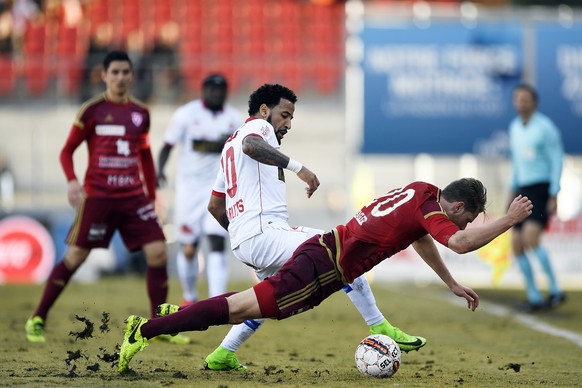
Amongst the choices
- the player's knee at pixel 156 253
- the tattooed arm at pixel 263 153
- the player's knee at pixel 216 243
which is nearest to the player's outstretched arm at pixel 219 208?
the tattooed arm at pixel 263 153

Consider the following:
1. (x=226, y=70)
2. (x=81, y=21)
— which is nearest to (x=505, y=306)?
(x=226, y=70)

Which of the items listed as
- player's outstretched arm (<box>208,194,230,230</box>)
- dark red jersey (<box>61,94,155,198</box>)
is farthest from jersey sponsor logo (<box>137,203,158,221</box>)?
player's outstretched arm (<box>208,194,230,230</box>)

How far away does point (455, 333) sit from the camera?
971 cm

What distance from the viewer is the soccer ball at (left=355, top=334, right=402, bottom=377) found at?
640 centimetres

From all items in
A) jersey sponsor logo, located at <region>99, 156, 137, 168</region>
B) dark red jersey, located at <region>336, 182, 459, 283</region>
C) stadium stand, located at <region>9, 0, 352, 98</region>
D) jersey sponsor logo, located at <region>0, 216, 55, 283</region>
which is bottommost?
jersey sponsor logo, located at <region>0, 216, 55, 283</region>

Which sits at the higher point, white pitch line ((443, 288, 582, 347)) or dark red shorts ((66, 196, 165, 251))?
dark red shorts ((66, 196, 165, 251))

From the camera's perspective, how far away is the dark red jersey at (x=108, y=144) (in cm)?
859

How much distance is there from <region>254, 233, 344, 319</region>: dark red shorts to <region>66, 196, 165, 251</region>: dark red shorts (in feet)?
8.76

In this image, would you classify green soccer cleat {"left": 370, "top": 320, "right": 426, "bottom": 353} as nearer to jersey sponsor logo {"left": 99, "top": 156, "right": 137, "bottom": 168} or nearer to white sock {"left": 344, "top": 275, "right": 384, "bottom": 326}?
white sock {"left": 344, "top": 275, "right": 384, "bottom": 326}

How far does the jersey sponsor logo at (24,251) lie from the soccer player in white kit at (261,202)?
10.9 metres

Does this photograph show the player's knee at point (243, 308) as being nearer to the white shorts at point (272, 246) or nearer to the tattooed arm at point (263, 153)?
the white shorts at point (272, 246)

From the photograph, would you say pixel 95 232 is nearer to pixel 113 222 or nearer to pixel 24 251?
pixel 113 222

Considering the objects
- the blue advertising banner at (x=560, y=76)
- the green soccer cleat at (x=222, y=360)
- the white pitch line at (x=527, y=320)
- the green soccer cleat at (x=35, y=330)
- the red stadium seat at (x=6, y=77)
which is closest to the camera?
the green soccer cleat at (x=222, y=360)

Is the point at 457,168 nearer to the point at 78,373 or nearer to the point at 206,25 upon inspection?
the point at 206,25
